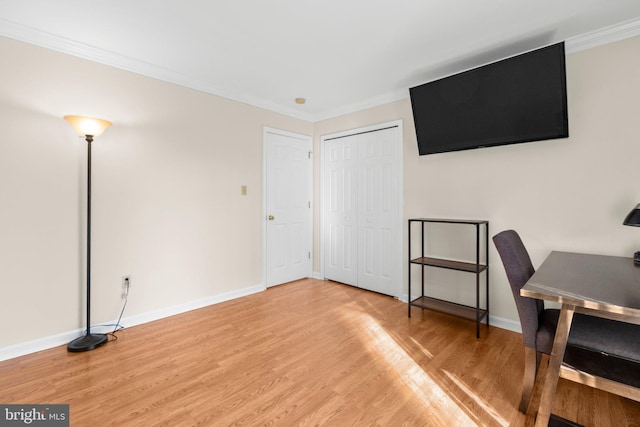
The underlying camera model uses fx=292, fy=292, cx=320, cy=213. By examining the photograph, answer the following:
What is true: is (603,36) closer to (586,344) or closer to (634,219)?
(634,219)

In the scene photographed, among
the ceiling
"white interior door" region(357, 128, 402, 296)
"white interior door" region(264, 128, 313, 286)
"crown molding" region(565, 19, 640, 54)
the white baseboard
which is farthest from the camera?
"white interior door" region(264, 128, 313, 286)

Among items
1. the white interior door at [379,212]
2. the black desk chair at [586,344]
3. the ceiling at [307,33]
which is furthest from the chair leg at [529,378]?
the ceiling at [307,33]

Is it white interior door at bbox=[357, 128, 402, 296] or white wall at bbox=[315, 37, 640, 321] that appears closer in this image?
Answer: white wall at bbox=[315, 37, 640, 321]

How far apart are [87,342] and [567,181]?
411 centimetres

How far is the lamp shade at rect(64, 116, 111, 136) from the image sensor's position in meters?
2.21

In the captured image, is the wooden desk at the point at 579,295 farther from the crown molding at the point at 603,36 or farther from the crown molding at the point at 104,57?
the crown molding at the point at 104,57

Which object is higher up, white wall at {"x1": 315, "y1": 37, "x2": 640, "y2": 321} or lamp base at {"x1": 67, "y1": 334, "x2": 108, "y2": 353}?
white wall at {"x1": 315, "y1": 37, "x2": 640, "y2": 321}

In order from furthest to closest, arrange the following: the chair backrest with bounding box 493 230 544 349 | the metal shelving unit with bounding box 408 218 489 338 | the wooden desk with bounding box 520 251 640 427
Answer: the metal shelving unit with bounding box 408 218 489 338 < the chair backrest with bounding box 493 230 544 349 < the wooden desk with bounding box 520 251 640 427

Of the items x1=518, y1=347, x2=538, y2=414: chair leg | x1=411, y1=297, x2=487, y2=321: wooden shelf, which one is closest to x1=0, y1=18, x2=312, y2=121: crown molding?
x1=411, y1=297, x2=487, y2=321: wooden shelf

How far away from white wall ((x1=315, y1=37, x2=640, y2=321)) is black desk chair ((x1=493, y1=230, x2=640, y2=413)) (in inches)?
36.9

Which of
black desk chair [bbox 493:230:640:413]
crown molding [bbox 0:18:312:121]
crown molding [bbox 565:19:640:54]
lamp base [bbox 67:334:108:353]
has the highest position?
crown molding [bbox 0:18:312:121]

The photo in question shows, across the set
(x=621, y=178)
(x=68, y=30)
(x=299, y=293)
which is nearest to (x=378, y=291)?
(x=299, y=293)

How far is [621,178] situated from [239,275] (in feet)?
12.0

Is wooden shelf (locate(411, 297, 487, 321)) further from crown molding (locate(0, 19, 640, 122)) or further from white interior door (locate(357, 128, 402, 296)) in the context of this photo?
crown molding (locate(0, 19, 640, 122))
